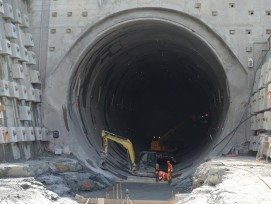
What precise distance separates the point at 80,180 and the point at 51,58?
4719 mm

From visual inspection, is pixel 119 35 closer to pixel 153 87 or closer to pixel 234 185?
pixel 234 185

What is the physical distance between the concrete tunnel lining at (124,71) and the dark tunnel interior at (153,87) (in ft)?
0.14

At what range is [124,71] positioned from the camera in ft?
89.2

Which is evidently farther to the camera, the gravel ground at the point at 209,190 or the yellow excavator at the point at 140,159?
the yellow excavator at the point at 140,159

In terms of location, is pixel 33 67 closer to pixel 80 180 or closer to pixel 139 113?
pixel 80 180

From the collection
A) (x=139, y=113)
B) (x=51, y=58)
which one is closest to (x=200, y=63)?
(x=51, y=58)

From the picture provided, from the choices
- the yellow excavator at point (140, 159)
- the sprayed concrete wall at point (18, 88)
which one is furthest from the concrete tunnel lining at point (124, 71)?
the sprayed concrete wall at point (18, 88)

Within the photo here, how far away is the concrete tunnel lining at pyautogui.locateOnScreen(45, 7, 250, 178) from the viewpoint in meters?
19.0

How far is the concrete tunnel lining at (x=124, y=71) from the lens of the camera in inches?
747

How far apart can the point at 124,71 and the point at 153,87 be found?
429 inches

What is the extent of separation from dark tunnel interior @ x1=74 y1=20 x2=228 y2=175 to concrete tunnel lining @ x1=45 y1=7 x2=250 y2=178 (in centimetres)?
4

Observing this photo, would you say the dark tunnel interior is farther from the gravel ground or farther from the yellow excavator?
the gravel ground

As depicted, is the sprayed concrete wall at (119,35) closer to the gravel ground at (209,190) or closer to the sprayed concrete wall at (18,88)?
the sprayed concrete wall at (18,88)

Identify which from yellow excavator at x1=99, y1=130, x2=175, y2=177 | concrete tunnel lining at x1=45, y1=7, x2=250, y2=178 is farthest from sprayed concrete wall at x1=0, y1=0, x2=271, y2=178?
yellow excavator at x1=99, y1=130, x2=175, y2=177
